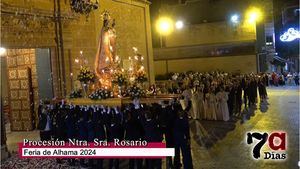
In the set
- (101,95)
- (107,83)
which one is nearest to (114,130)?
(101,95)

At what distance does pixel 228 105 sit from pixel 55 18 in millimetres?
8081

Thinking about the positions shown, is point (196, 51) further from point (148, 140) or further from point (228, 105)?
point (148, 140)

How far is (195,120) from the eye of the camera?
619 inches

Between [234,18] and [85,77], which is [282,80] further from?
[85,77]

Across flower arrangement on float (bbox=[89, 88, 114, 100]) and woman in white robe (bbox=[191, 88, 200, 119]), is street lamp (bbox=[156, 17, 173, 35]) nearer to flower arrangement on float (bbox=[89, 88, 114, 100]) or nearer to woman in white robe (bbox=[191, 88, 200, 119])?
woman in white robe (bbox=[191, 88, 200, 119])

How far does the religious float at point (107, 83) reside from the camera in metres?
12.3

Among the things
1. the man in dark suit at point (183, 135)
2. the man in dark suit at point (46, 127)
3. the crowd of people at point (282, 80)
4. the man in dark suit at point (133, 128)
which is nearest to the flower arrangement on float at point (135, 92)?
the man in dark suit at point (46, 127)

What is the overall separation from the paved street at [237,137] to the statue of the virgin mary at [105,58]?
3456 millimetres

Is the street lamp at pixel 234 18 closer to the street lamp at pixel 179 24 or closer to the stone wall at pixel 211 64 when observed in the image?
the stone wall at pixel 211 64

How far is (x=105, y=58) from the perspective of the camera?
1495cm

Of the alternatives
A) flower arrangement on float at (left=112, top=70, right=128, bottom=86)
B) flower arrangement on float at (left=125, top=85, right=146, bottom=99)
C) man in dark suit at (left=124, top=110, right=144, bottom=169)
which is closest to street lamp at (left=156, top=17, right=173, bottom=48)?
flower arrangement on float at (left=112, top=70, right=128, bottom=86)

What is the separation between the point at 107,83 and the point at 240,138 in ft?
18.8

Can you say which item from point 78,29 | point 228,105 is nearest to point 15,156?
point 78,29

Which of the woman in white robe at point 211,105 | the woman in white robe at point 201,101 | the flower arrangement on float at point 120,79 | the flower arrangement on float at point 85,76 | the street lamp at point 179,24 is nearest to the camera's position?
the flower arrangement on float at point 120,79
